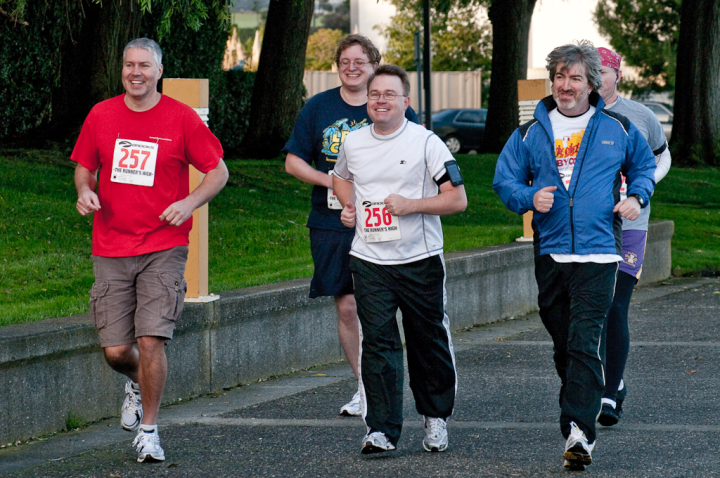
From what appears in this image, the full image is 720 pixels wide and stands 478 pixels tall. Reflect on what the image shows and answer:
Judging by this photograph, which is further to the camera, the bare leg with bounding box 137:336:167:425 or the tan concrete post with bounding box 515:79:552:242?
the tan concrete post with bounding box 515:79:552:242

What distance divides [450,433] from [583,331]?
101cm

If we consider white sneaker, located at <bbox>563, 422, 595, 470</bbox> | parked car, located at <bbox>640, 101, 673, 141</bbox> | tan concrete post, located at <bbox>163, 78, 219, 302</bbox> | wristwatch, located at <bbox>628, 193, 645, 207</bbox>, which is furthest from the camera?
parked car, located at <bbox>640, 101, 673, 141</bbox>

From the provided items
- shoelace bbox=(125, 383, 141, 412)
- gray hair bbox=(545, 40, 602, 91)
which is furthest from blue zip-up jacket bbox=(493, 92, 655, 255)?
shoelace bbox=(125, 383, 141, 412)

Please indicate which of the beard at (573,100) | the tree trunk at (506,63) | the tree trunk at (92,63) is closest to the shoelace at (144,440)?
the beard at (573,100)

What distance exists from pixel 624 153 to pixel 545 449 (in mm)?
1393

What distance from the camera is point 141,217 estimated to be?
501 centimetres

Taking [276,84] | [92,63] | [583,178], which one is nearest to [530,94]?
[583,178]

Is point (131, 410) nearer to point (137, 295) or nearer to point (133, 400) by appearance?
point (133, 400)

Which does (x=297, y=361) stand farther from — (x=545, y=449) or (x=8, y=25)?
(x=8, y=25)

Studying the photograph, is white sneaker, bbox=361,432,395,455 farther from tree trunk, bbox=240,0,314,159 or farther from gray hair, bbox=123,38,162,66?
tree trunk, bbox=240,0,314,159

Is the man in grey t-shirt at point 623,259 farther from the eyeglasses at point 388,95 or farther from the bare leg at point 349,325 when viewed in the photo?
the bare leg at point 349,325

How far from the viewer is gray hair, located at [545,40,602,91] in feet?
16.0

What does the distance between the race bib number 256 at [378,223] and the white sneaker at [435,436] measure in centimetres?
87

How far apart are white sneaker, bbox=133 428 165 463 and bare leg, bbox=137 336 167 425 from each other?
6 cm
